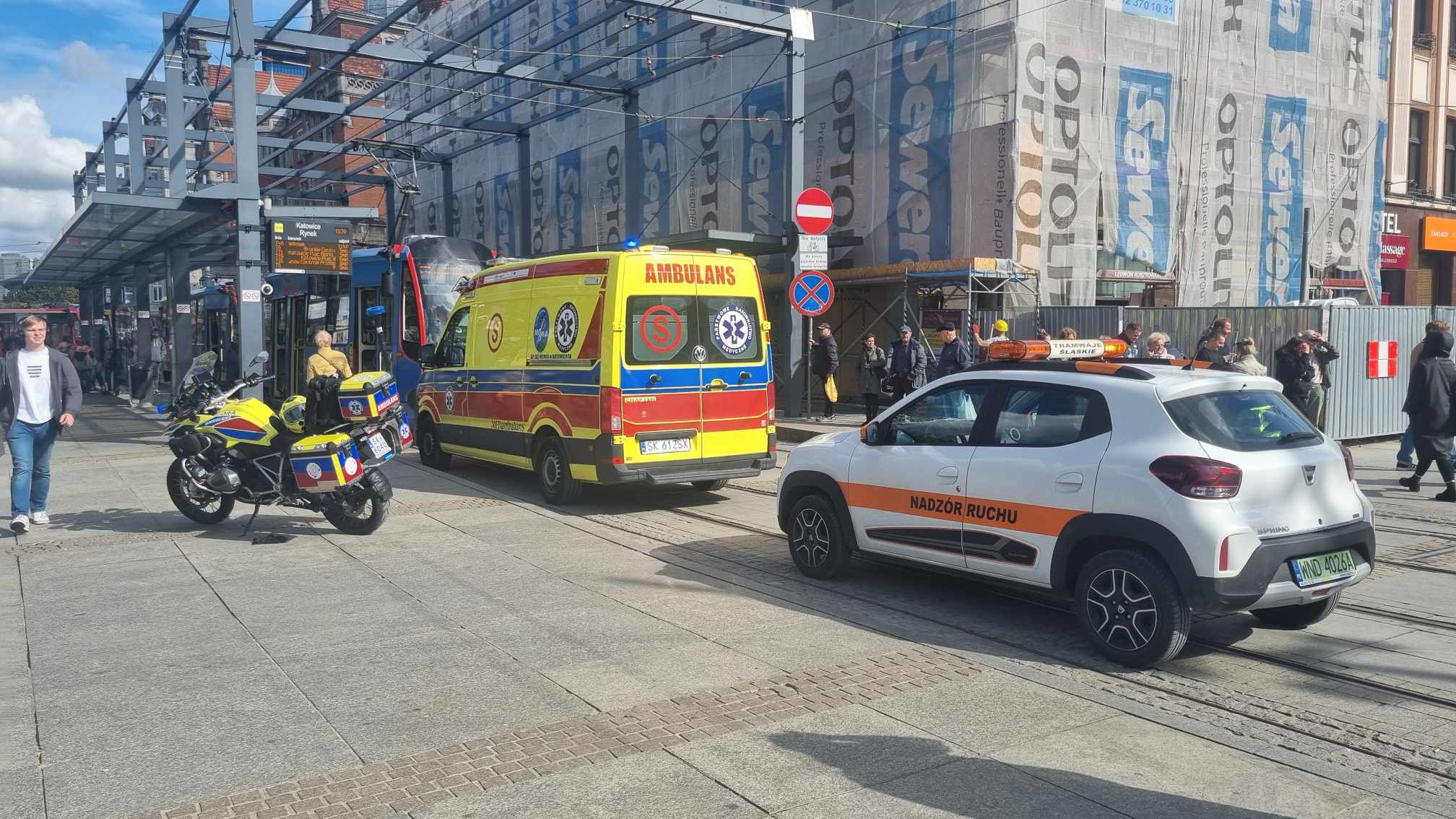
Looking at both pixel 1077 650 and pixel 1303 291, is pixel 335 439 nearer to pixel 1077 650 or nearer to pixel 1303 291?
pixel 1077 650

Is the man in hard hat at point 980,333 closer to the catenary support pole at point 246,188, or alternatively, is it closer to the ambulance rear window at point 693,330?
the ambulance rear window at point 693,330

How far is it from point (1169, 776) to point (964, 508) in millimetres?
2394

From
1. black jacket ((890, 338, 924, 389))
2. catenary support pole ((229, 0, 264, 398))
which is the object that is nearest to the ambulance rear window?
black jacket ((890, 338, 924, 389))

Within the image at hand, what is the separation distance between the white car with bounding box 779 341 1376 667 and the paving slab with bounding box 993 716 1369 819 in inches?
37.5

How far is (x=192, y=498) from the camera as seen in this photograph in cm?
959

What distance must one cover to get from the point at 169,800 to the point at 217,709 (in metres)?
1.02

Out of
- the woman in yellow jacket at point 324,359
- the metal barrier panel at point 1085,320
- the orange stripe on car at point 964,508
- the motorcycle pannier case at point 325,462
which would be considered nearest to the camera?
the orange stripe on car at point 964,508

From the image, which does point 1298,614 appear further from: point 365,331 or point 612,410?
point 365,331

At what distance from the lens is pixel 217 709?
5.06 m

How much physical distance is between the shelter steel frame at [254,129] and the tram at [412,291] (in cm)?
191

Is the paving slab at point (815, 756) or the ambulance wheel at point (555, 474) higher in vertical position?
the ambulance wheel at point (555, 474)

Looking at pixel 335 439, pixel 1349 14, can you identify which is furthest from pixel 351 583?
pixel 1349 14

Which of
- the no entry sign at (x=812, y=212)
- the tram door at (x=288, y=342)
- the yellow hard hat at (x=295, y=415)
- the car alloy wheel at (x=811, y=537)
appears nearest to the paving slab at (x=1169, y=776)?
the car alloy wheel at (x=811, y=537)

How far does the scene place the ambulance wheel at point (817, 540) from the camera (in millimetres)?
7504
